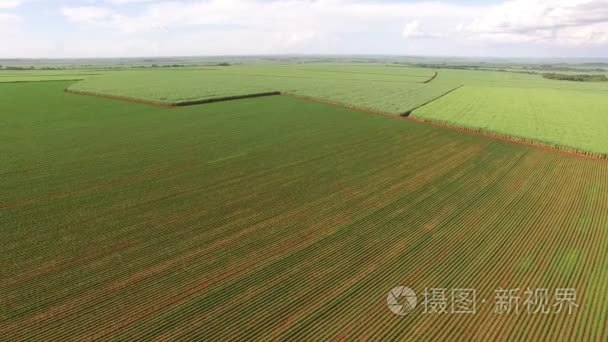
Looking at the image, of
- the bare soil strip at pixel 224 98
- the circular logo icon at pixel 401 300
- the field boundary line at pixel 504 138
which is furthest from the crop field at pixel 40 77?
the circular logo icon at pixel 401 300

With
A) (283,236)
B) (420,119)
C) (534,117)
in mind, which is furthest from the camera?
(534,117)

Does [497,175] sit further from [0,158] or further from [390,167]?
[0,158]

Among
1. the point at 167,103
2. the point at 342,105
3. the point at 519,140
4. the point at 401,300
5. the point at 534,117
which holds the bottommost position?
the point at 401,300

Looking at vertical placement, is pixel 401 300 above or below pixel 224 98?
below

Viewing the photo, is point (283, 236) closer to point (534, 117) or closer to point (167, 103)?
point (167, 103)

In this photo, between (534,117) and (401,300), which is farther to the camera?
(534,117)

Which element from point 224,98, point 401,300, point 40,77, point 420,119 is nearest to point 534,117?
point 420,119

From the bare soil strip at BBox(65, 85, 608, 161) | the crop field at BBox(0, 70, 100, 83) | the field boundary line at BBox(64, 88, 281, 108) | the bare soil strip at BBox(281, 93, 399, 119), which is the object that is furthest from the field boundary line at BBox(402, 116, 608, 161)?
the crop field at BBox(0, 70, 100, 83)

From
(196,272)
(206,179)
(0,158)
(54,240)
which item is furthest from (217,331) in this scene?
(0,158)

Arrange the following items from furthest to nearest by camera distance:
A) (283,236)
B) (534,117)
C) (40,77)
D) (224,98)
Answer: (40,77) < (224,98) < (534,117) < (283,236)
